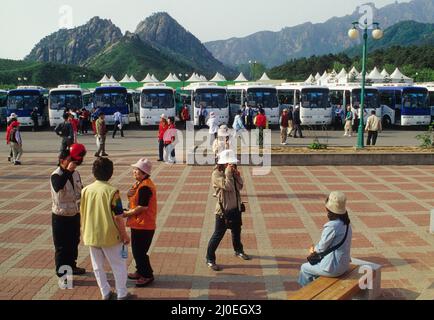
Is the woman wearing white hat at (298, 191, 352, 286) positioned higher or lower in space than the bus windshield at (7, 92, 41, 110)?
lower

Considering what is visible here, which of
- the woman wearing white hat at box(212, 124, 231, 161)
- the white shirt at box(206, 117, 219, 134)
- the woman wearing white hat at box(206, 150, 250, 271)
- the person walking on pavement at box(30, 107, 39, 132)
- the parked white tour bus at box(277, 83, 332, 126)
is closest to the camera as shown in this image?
the woman wearing white hat at box(206, 150, 250, 271)

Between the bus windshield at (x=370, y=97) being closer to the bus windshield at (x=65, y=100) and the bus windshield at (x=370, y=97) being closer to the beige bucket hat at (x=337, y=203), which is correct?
the bus windshield at (x=65, y=100)

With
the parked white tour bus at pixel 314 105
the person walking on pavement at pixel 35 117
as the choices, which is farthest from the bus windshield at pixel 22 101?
the parked white tour bus at pixel 314 105

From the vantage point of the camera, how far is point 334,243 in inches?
209

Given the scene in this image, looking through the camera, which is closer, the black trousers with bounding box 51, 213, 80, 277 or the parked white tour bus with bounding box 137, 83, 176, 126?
the black trousers with bounding box 51, 213, 80, 277

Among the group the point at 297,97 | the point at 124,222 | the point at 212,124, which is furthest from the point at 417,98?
the point at 124,222

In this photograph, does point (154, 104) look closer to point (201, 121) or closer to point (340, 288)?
point (201, 121)

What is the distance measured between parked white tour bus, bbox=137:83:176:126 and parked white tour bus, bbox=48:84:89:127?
4.17m

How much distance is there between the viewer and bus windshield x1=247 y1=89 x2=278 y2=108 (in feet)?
94.3

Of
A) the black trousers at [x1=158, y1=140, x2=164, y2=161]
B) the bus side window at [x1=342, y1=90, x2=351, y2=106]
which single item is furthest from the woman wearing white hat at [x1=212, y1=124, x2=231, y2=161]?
the bus side window at [x1=342, y1=90, x2=351, y2=106]

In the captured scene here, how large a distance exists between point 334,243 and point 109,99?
82.7ft

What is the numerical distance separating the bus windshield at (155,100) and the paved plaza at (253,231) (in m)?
13.5

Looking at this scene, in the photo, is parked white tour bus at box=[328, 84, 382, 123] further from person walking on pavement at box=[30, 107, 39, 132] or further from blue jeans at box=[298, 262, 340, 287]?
blue jeans at box=[298, 262, 340, 287]

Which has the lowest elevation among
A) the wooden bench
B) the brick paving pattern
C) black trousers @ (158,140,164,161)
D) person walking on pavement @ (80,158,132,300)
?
the brick paving pattern
